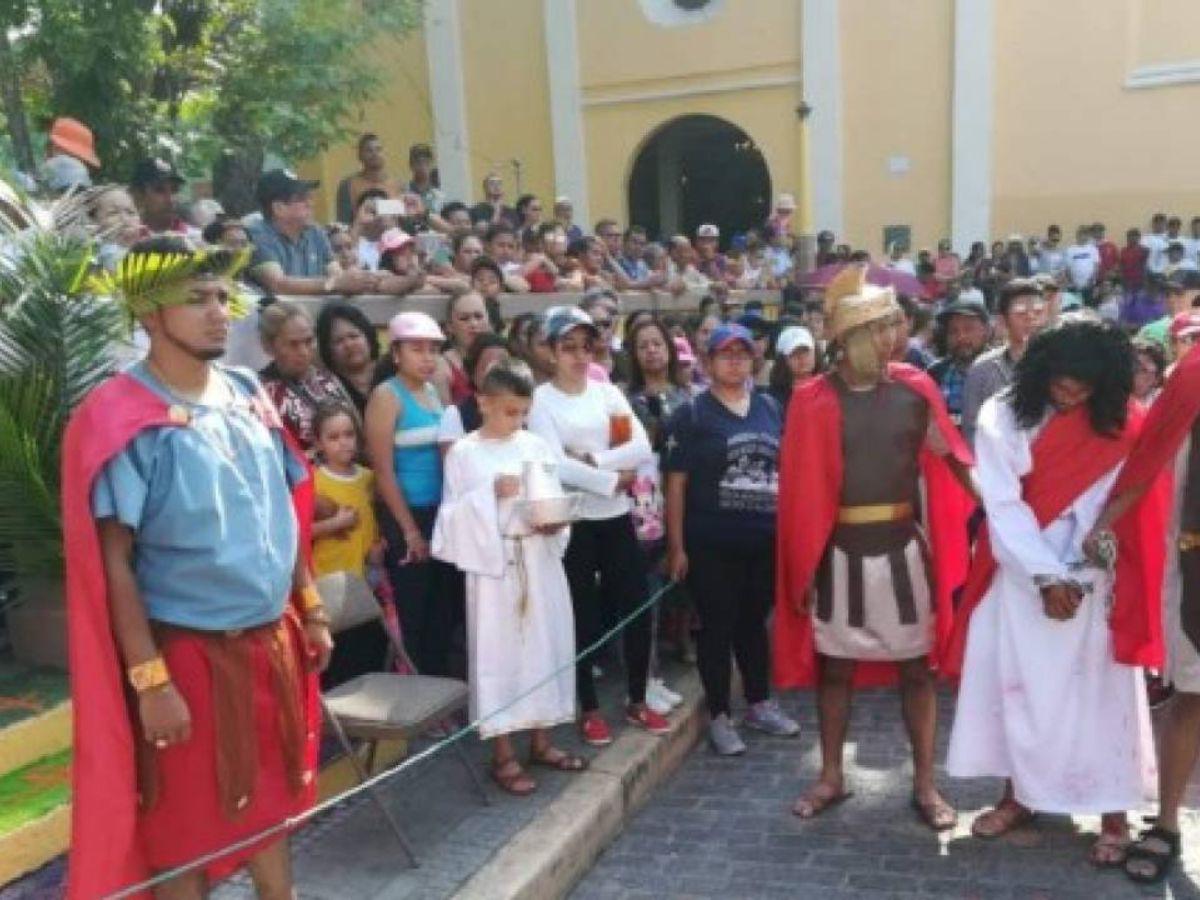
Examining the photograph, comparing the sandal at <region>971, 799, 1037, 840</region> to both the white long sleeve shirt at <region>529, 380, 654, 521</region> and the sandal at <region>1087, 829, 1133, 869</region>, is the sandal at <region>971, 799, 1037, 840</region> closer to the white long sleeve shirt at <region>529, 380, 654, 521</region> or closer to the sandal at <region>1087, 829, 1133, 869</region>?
the sandal at <region>1087, 829, 1133, 869</region>

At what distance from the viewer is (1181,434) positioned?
12.1 ft

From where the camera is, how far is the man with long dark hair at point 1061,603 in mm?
3893

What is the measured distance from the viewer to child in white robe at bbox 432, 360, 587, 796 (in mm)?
4352

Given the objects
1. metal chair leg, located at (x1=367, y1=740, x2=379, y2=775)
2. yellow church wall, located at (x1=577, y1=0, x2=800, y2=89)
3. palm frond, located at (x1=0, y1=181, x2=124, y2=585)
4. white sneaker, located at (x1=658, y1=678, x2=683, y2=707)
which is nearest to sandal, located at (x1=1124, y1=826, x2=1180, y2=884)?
white sneaker, located at (x1=658, y1=678, x2=683, y2=707)

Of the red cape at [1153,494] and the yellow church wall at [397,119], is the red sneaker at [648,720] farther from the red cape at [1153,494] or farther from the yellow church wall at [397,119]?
the yellow church wall at [397,119]

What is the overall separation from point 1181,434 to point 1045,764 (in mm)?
1263

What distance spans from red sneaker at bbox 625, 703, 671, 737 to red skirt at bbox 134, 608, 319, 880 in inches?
89.1

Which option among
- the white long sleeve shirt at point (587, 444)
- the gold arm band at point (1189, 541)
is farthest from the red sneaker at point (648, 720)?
the gold arm band at point (1189, 541)

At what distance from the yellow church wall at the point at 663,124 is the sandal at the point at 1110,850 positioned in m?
17.9

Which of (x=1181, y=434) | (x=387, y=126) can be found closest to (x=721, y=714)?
(x=1181, y=434)

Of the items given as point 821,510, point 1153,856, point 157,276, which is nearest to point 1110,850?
point 1153,856

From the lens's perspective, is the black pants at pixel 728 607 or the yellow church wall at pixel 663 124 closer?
the black pants at pixel 728 607

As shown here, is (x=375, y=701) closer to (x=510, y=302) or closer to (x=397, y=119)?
(x=510, y=302)

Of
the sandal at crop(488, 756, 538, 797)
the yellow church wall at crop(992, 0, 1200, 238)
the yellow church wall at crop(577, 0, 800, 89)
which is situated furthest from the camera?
the yellow church wall at crop(577, 0, 800, 89)
